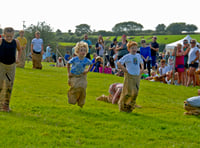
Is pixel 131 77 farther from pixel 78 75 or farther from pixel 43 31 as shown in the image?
pixel 43 31

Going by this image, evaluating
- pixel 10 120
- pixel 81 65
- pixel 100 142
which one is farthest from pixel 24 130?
pixel 81 65

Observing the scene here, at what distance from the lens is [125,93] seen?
927cm

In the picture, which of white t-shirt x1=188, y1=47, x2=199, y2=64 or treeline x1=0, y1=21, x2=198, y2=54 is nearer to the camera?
white t-shirt x1=188, y1=47, x2=199, y2=64

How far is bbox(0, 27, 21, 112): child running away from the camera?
27.2 ft

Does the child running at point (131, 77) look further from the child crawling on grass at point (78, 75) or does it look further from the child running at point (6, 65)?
the child running at point (6, 65)

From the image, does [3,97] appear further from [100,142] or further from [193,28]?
[193,28]

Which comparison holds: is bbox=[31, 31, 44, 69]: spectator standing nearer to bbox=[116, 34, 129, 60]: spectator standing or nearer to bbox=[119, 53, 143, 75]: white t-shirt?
bbox=[116, 34, 129, 60]: spectator standing

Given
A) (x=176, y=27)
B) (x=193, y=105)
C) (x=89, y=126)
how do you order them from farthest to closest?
(x=176, y=27), (x=193, y=105), (x=89, y=126)

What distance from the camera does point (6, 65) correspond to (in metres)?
8.39

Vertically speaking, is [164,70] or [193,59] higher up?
[193,59]

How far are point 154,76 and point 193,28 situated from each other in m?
121

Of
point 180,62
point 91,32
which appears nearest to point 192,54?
point 180,62

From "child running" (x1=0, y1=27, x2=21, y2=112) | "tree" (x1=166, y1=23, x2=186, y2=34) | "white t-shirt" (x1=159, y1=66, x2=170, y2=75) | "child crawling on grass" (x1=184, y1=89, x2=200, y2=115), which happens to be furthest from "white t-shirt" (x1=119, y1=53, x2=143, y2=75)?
"tree" (x1=166, y1=23, x2=186, y2=34)

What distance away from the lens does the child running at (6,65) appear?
8305 mm
